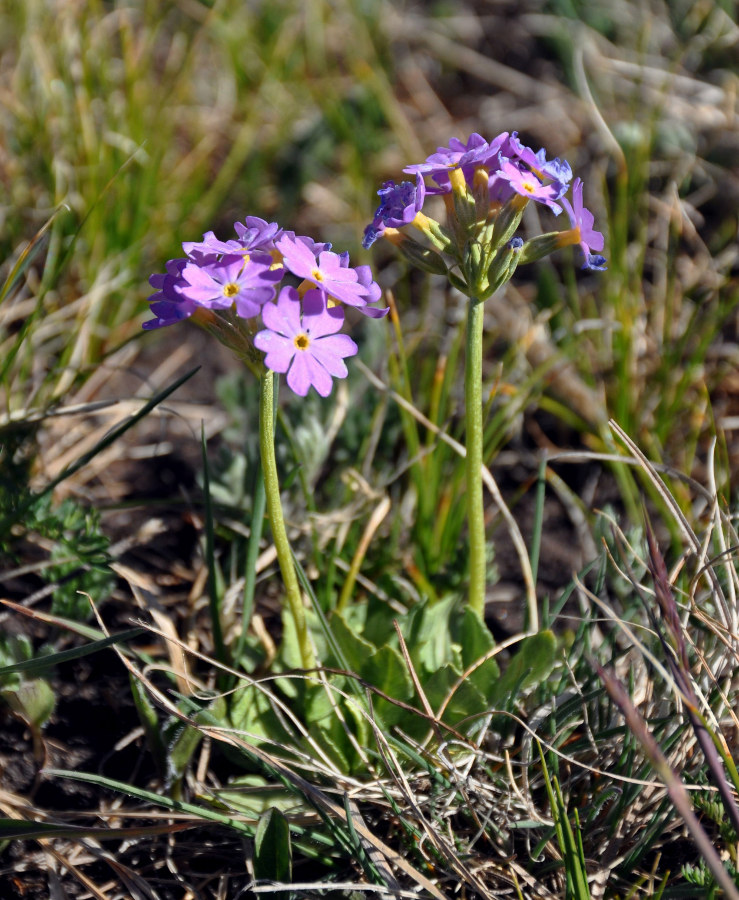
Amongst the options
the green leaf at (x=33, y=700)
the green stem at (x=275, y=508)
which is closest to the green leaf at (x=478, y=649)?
the green stem at (x=275, y=508)

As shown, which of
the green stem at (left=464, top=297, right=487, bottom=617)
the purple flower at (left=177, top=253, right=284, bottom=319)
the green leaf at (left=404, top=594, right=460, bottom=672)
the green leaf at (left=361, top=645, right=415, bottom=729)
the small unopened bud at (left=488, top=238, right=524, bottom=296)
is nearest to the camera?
the purple flower at (left=177, top=253, right=284, bottom=319)

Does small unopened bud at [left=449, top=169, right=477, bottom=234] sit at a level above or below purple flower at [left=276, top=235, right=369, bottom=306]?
above

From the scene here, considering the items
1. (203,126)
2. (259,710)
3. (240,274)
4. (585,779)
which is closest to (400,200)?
(240,274)

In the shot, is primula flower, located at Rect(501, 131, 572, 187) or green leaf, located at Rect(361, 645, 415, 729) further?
green leaf, located at Rect(361, 645, 415, 729)

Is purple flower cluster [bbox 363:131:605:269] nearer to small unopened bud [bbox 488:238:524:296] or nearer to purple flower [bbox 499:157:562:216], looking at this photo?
purple flower [bbox 499:157:562:216]

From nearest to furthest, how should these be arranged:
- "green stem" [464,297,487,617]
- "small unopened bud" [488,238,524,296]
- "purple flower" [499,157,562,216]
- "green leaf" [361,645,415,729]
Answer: "purple flower" [499,157,562,216], "small unopened bud" [488,238,524,296], "green stem" [464,297,487,617], "green leaf" [361,645,415,729]

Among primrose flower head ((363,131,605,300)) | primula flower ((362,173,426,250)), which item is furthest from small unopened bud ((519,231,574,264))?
primula flower ((362,173,426,250))

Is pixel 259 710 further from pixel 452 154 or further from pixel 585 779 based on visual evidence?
pixel 452 154

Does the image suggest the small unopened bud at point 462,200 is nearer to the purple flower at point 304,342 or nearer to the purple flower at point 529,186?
the purple flower at point 529,186
